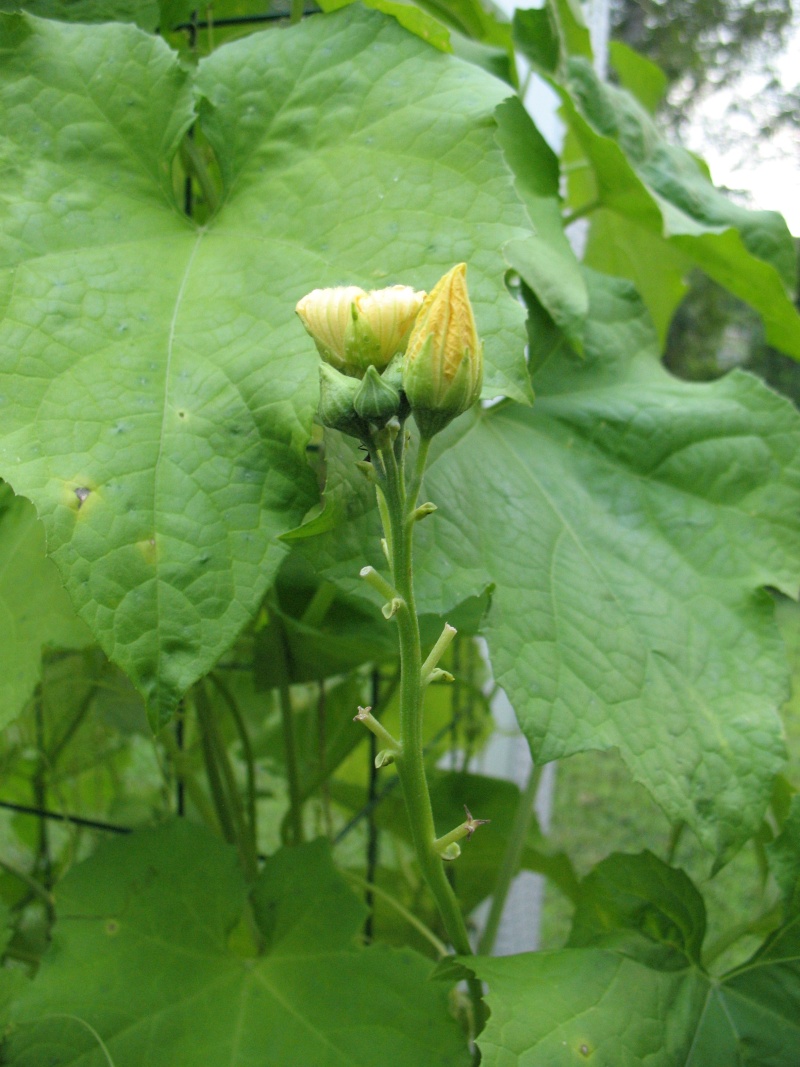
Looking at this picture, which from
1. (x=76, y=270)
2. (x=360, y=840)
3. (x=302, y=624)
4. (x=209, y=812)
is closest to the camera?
(x=76, y=270)

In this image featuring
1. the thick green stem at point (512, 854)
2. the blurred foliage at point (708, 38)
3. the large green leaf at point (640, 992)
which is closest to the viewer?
the large green leaf at point (640, 992)

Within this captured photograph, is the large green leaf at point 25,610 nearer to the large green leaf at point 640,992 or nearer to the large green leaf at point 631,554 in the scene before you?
the large green leaf at point 631,554

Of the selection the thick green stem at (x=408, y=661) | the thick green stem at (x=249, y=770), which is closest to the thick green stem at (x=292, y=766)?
the thick green stem at (x=249, y=770)

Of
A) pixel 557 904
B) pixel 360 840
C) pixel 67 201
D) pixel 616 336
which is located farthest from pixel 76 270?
pixel 557 904

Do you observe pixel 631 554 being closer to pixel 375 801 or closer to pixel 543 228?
pixel 543 228

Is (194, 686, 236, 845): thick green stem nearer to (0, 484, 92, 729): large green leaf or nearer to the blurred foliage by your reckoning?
(0, 484, 92, 729): large green leaf

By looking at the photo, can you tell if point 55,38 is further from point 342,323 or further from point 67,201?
point 342,323

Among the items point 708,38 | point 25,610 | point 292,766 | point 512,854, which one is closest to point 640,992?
point 512,854
